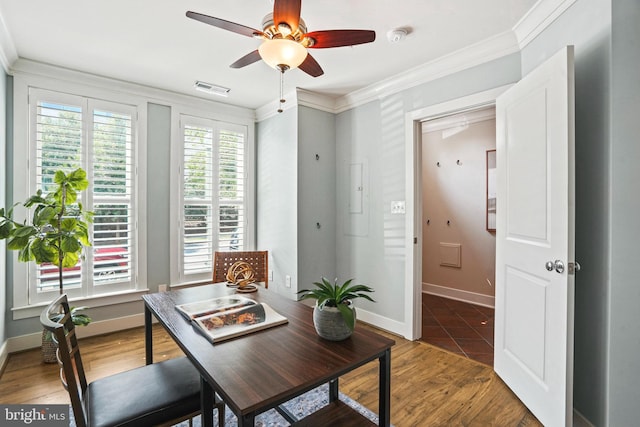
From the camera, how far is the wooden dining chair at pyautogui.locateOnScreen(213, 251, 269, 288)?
122 inches

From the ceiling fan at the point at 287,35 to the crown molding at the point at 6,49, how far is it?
1.81 meters

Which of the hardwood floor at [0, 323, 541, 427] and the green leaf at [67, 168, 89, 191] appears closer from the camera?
the hardwood floor at [0, 323, 541, 427]

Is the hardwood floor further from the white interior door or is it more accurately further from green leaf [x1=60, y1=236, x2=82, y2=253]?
green leaf [x1=60, y1=236, x2=82, y2=253]

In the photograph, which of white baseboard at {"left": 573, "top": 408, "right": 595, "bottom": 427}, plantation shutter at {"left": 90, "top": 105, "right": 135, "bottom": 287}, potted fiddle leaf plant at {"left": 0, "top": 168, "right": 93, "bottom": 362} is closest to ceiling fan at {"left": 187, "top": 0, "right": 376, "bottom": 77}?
potted fiddle leaf plant at {"left": 0, "top": 168, "right": 93, "bottom": 362}

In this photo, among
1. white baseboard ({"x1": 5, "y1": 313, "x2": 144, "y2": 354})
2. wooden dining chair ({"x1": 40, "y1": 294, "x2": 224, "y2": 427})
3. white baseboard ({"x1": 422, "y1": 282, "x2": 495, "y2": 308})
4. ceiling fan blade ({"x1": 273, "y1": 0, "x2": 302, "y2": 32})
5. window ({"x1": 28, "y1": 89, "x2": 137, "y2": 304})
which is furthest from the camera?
white baseboard ({"x1": 422, "y1": 282, "x2": 495, "y2": 308})

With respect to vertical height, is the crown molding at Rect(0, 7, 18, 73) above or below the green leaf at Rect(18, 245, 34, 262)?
above

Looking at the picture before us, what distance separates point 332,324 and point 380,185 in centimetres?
227

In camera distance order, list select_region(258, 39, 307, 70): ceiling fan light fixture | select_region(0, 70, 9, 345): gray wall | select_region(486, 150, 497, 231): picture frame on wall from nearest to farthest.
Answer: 1. select_region(258, 39, 307, 70): ceiling fan light fixture
2. select_region(0, 70, 9, 345): gray wall
3. select_region(486, 150, 497, 231): picture frame on wall

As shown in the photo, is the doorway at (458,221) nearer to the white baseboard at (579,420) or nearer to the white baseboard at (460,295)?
the white baseboard at (460,295)

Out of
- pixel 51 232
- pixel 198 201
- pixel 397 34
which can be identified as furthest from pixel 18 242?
pixel 397 34

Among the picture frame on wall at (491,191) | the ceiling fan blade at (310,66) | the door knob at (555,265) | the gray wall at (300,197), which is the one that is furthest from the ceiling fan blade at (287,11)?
the picture frame on wall at (491,191)

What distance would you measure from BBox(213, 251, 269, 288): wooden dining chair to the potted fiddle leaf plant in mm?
1060

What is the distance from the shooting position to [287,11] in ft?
4.85

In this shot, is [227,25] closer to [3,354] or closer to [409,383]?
[409,383]
